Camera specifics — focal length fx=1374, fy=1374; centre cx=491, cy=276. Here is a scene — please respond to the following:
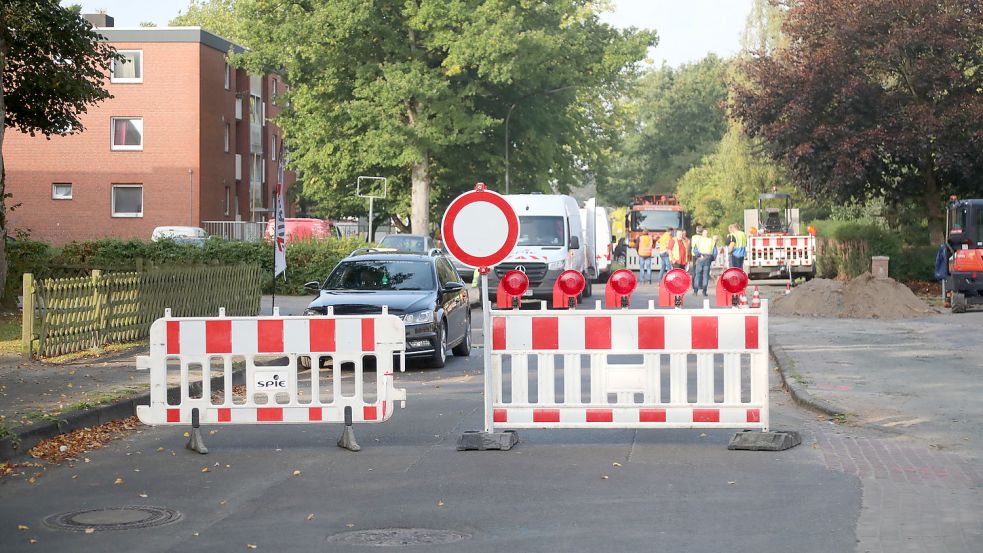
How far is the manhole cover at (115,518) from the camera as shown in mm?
7543

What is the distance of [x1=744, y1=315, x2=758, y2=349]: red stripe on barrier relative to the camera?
10305mm

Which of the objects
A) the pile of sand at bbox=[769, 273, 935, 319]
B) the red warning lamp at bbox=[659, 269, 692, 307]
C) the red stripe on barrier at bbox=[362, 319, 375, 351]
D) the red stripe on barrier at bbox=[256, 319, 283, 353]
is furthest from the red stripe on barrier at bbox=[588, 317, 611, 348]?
the pile of sand at bbox=[769, 273, 935, 319]

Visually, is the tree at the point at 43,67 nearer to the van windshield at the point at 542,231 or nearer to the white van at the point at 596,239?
the van windshield at the point at 542,231

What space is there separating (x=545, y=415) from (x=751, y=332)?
65.9 inches

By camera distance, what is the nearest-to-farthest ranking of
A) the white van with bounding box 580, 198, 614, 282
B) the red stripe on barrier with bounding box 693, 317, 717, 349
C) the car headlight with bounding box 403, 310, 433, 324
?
the red stripe on barrier with bounding box 693, 317, 717, 349 < the car headlight with bounding box 403, 310, 433, 324 < the white van with bounding box 580, 198, 614, 282

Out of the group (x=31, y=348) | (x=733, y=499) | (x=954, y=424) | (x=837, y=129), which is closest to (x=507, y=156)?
(x=837, y=129)

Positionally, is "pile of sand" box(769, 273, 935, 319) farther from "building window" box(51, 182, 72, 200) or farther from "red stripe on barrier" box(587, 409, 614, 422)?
"building window" box(51, 182, 72, 200)

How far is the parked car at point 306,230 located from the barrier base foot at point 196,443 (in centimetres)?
2610

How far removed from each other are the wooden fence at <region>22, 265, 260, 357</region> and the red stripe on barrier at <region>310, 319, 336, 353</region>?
7.64m

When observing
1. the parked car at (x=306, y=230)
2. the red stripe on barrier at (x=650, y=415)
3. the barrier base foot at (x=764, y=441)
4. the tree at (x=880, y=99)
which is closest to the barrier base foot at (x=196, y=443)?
the red stripe on barrier at (x=650, y=415)

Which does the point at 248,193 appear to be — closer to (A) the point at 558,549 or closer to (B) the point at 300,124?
(B) the point at 300,124

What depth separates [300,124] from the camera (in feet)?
171

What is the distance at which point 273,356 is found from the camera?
10594 millimetres

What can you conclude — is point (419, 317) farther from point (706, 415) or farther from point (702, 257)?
point (702, 257)
